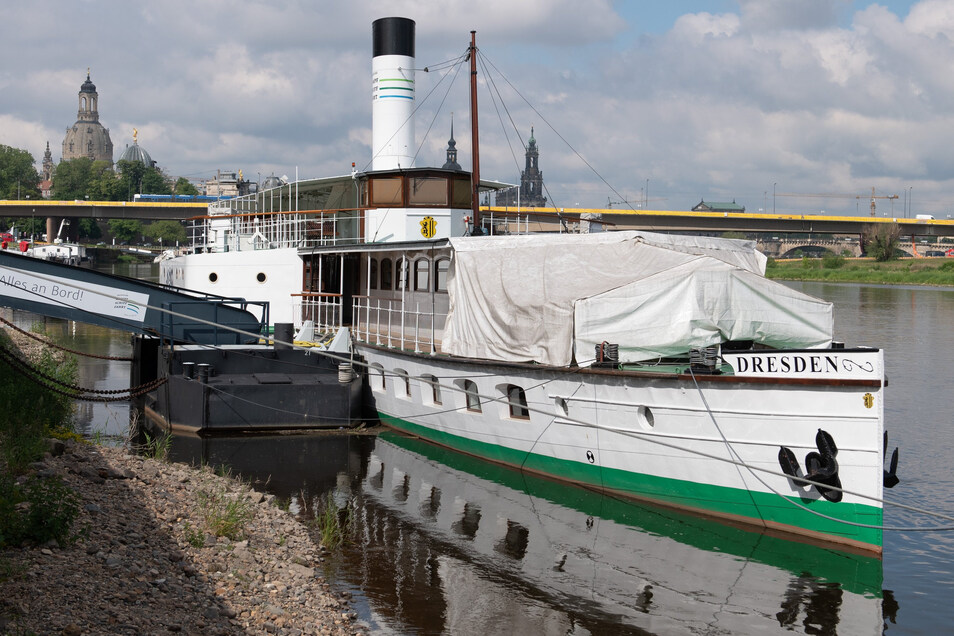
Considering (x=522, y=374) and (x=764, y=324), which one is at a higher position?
(x=764, y=324)

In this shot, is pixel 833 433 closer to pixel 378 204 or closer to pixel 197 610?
pixel 197 610

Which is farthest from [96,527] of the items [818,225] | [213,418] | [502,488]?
[818,225]

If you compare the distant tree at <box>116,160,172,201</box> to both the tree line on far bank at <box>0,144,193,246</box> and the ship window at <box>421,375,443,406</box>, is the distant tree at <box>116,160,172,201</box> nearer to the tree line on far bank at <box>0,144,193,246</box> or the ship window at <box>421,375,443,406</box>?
the tree line on far bank at <box>0,144,193,246</box>

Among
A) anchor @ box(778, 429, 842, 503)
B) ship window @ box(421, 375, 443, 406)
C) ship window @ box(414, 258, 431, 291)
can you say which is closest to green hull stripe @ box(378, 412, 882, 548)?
anchor @ box(778, 429, 842, 503)

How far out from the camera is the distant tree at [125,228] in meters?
152

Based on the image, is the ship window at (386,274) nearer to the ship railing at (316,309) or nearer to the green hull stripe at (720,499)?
the ship railing at (316,309)

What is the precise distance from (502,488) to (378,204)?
900 centimetres

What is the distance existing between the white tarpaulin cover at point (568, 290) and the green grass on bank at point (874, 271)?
6743cm

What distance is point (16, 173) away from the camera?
164 metres

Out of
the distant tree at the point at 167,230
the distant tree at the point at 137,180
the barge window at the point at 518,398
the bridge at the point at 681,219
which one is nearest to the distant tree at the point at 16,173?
the distant tree at the point at 137,180

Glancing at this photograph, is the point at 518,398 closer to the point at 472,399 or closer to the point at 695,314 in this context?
the point at 472,399

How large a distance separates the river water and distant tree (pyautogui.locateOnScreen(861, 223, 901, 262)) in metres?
73.8

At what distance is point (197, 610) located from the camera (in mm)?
8273

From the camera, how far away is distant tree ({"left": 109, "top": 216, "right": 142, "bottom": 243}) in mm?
152500
